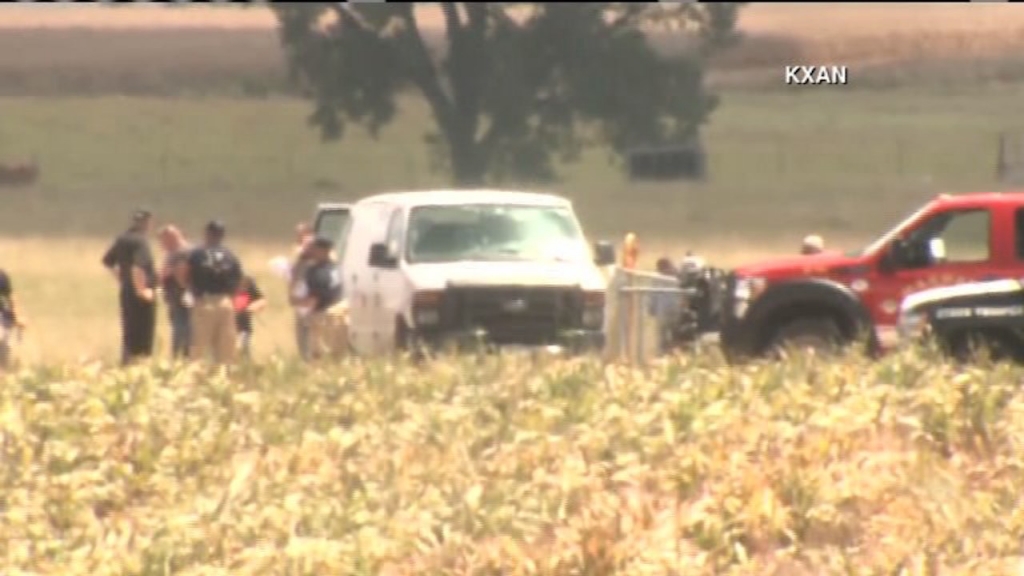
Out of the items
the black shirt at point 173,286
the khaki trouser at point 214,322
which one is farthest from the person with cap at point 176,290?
the khaki trouser at point 214,322

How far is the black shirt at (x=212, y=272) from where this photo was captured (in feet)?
70.9

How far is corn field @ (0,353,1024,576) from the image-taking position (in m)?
11.6

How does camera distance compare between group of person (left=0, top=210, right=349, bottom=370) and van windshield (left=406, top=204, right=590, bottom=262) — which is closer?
group of person (left=0, top=210, right=349, bottom=370)

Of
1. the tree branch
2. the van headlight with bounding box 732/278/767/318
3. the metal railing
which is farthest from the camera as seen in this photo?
the tree branch

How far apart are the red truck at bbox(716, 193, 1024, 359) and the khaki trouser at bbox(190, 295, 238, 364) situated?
3.84 meters

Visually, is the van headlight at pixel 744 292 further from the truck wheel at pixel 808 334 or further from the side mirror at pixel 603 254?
the side mirror at pixel 603 254

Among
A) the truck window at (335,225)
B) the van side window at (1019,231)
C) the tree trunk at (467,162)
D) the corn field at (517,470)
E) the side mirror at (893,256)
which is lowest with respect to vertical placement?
the corn field at (517,470)

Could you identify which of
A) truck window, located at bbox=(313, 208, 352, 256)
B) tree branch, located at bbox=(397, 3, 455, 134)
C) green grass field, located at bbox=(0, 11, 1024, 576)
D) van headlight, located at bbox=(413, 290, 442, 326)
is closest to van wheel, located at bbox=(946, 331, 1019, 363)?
green grass field, located at bbox=(0, 11, 1024, 576)

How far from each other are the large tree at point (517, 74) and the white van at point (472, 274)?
5364 cm

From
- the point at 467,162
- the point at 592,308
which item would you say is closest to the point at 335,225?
the point at 592,308

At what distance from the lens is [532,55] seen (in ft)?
259

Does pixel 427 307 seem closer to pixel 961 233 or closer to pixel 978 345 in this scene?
pixel 961 233

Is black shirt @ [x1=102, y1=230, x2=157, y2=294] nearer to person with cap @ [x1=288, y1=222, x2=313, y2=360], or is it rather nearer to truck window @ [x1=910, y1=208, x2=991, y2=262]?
person with cap @ [x1=288, y1=222, x2=313, y2=360]

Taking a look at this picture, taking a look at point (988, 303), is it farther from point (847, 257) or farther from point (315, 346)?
point (315, 346)
